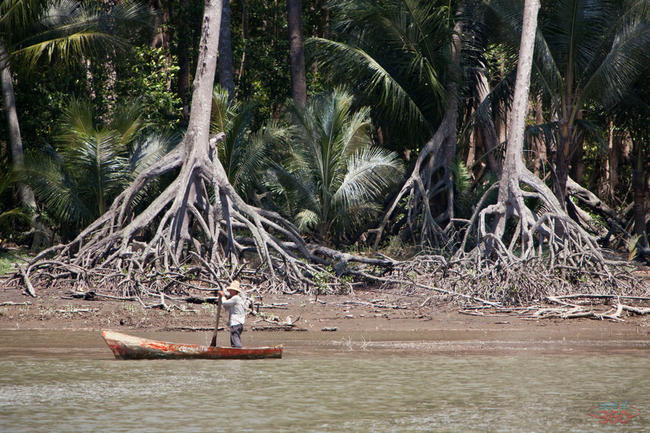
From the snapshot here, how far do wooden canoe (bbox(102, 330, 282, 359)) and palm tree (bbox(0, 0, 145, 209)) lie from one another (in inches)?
370

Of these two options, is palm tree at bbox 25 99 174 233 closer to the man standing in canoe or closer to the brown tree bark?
the brown tree bark

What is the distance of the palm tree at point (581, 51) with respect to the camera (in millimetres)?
17484

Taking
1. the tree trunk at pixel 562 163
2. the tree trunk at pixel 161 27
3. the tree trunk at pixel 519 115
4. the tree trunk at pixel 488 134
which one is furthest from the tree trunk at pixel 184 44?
the tree trunk at pixel 519 115

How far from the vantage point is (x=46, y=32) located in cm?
1970

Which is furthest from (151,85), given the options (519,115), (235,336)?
(235,336)

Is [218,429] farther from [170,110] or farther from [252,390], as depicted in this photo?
[170,110]

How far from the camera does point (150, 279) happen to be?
14.6 metres

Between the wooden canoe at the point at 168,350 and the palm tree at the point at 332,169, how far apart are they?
8200mm

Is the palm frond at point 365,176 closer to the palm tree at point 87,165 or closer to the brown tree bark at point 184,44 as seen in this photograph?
the palm tree at point 87,165

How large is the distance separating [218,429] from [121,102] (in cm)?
1559

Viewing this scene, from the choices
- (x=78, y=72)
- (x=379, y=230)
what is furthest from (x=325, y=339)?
(x=78, y=72)

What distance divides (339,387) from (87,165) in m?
11.0

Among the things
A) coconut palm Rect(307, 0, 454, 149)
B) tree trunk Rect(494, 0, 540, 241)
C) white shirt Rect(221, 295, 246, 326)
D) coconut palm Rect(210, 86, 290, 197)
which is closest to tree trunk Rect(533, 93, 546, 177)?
coconut palm Rect(307, 0, 454, 149)

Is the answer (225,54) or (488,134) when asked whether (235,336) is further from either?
(225,54)
